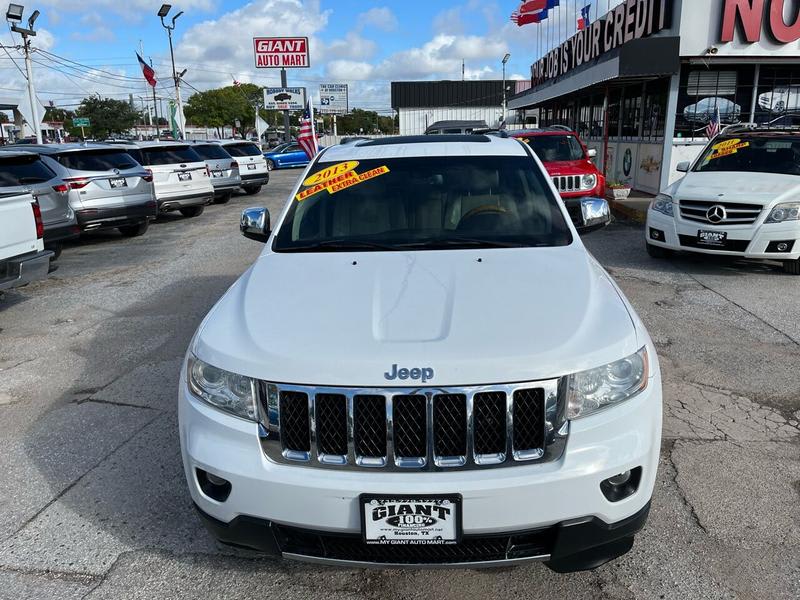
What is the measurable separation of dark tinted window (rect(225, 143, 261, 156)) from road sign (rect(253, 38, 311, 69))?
17.2m

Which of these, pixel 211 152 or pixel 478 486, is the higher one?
pixel 211 152

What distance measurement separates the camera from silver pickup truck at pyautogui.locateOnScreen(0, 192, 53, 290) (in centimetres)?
629

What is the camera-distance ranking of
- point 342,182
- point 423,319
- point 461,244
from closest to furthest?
point 423,319 → point 461,244 → point 342,182

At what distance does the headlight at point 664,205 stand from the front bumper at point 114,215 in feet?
29.4

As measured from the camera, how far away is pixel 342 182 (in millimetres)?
3936

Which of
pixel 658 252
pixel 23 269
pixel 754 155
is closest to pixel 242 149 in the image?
pixel 23 269

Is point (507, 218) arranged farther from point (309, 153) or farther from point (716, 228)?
point (309, 153)

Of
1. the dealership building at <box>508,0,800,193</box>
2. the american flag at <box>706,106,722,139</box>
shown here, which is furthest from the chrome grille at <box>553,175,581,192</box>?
the american flag at <box>706,106,722,139</box>

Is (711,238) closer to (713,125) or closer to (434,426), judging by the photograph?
(434,426)

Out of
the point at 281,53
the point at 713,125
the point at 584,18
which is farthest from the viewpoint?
the point at 281,53

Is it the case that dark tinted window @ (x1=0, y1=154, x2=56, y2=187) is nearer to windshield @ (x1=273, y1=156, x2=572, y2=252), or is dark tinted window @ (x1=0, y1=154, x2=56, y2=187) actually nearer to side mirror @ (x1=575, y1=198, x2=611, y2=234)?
windshield @ (x1=273, y1=156, x2=572, y2=252)

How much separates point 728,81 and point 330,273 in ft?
55.2

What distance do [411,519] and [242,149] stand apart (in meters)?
19.8

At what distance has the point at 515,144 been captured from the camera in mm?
4340
